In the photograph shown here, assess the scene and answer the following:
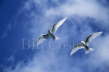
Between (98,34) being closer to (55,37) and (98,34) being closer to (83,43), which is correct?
(83,43)

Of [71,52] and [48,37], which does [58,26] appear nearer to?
[48,37]

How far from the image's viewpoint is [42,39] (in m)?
46.1

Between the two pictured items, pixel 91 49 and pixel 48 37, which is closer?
pixel 91 49

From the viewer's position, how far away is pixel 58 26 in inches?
1725

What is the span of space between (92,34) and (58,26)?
5.54 metres

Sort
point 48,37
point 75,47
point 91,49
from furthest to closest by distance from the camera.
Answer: point 75,47
point 48,37
point 91,49

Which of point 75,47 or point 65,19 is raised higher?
point 65,19

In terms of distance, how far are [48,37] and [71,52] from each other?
20.4ft

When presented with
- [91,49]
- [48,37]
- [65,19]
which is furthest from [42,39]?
[91,49]

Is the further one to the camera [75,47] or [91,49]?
[75,47]

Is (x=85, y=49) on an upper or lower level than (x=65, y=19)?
lower

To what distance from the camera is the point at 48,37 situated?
44562 mm

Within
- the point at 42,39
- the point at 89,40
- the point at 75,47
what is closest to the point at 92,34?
the point at 89,40

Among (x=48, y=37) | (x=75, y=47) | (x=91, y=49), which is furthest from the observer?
(x=75, y=47)
